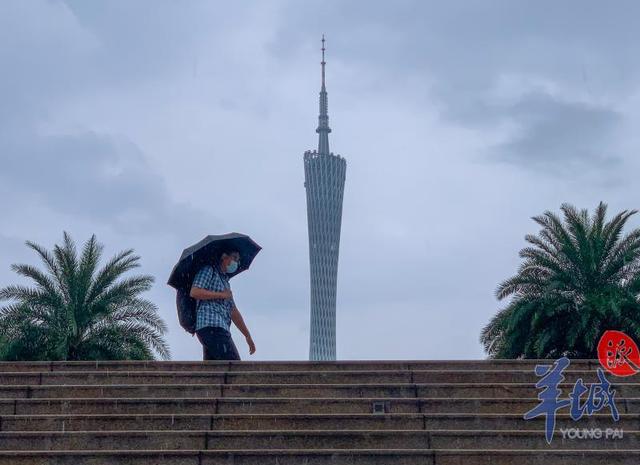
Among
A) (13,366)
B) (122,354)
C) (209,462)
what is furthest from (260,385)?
(122,354)

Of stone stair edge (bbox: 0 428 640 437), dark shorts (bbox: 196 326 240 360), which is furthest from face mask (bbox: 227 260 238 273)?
stone stair edge (bbox: 0 428 640 437)

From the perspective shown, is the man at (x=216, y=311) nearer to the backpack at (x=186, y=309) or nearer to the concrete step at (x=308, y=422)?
the backpack at (x=186, y=309)

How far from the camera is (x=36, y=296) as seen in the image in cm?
2327

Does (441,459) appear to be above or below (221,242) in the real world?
below

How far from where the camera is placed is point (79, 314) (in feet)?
77.2

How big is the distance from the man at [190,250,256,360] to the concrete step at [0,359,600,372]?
0.29 metres

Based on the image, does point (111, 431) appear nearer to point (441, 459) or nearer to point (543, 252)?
point (441, 459)

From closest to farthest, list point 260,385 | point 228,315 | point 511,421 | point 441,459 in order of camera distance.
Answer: point 441,459 → point 511,421 → point 260,385 → point 228,315

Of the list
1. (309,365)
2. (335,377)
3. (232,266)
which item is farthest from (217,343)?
(335,377)

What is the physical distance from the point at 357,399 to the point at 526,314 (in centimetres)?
1317

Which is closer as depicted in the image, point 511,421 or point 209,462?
point 209,462

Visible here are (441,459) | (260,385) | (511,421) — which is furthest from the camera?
(260,385)

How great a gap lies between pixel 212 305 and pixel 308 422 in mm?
2342

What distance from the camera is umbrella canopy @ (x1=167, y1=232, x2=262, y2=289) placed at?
38.9 feet
